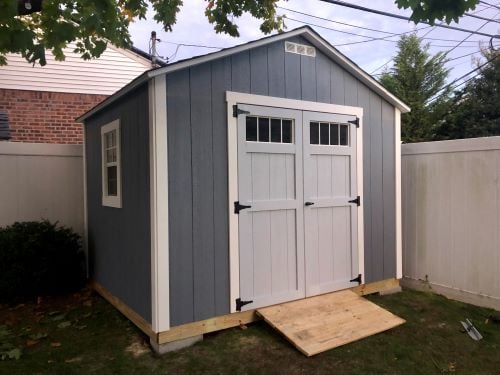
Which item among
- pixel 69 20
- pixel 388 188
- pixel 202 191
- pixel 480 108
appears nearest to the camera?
pixel 69 20

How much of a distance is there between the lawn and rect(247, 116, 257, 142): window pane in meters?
2.00

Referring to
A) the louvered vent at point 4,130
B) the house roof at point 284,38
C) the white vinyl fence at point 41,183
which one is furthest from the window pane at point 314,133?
the louvered vent at point 4,130

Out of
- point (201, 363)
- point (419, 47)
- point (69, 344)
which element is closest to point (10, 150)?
point (69, 344)

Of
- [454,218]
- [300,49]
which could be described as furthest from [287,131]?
[454,218]

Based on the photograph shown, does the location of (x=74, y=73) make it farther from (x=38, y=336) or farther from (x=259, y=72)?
(x=38, y=336)

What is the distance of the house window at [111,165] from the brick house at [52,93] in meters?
4.38

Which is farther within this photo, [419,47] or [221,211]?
[419,47]

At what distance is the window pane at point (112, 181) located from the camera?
499 cm

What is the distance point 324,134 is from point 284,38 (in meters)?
1.20

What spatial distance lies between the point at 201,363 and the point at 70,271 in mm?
2884

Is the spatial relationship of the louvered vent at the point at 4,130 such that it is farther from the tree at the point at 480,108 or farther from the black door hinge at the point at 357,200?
the tree at the point at 480,108

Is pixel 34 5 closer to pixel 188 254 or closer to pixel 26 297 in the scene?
pixel 188 254

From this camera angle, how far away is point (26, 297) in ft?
17.5

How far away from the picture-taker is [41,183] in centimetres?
603
